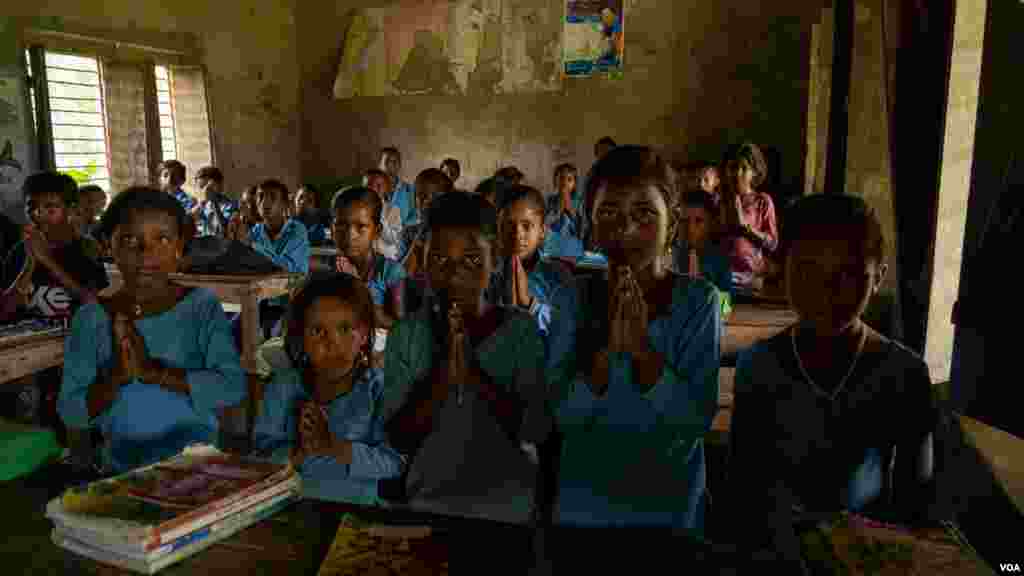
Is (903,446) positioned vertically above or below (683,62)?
below

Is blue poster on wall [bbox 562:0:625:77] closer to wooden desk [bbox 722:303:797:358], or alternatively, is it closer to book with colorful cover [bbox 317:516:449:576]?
wooden desk [bbox 722:303:797:358]

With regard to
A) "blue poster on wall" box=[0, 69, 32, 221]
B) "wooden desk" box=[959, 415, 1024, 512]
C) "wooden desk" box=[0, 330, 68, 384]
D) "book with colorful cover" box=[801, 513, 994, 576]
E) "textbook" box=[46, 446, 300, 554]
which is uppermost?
"blue poster on wall" box=[0, 69, 32, 221]

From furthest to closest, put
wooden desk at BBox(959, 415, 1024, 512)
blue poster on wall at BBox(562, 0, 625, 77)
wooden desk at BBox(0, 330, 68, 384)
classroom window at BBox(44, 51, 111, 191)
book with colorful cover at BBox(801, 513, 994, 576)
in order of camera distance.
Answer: blue poster on wall at BBox(562, 0, 625, 77) → classroom window at BBox(44, 51, 111, 191) → wooden desk at BBox(0, 330, 68, 384) → wooden desk at BBox(959, 415, 1024, 512) → book with colorful cover at BBox(801, 513, 994, 576)

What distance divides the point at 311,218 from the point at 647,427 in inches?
213

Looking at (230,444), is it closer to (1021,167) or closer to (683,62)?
(1021,167)

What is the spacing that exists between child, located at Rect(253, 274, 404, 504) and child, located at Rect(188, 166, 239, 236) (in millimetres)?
4861

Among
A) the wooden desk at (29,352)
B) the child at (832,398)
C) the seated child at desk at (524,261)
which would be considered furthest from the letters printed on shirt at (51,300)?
the child at (832,398)

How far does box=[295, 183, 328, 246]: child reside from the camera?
244 inches

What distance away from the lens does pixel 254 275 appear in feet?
13.1

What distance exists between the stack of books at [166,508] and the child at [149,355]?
44cm

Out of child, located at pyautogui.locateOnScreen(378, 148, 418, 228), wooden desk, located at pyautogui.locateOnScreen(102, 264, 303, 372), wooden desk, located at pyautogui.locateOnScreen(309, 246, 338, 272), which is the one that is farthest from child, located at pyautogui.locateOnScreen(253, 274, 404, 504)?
child, located at pyautogui.locateOnScreen(378, 148, 418, 228)

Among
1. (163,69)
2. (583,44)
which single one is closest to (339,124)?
(163,69)

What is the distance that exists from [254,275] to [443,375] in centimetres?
275

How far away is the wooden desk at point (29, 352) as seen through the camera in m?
2.39
